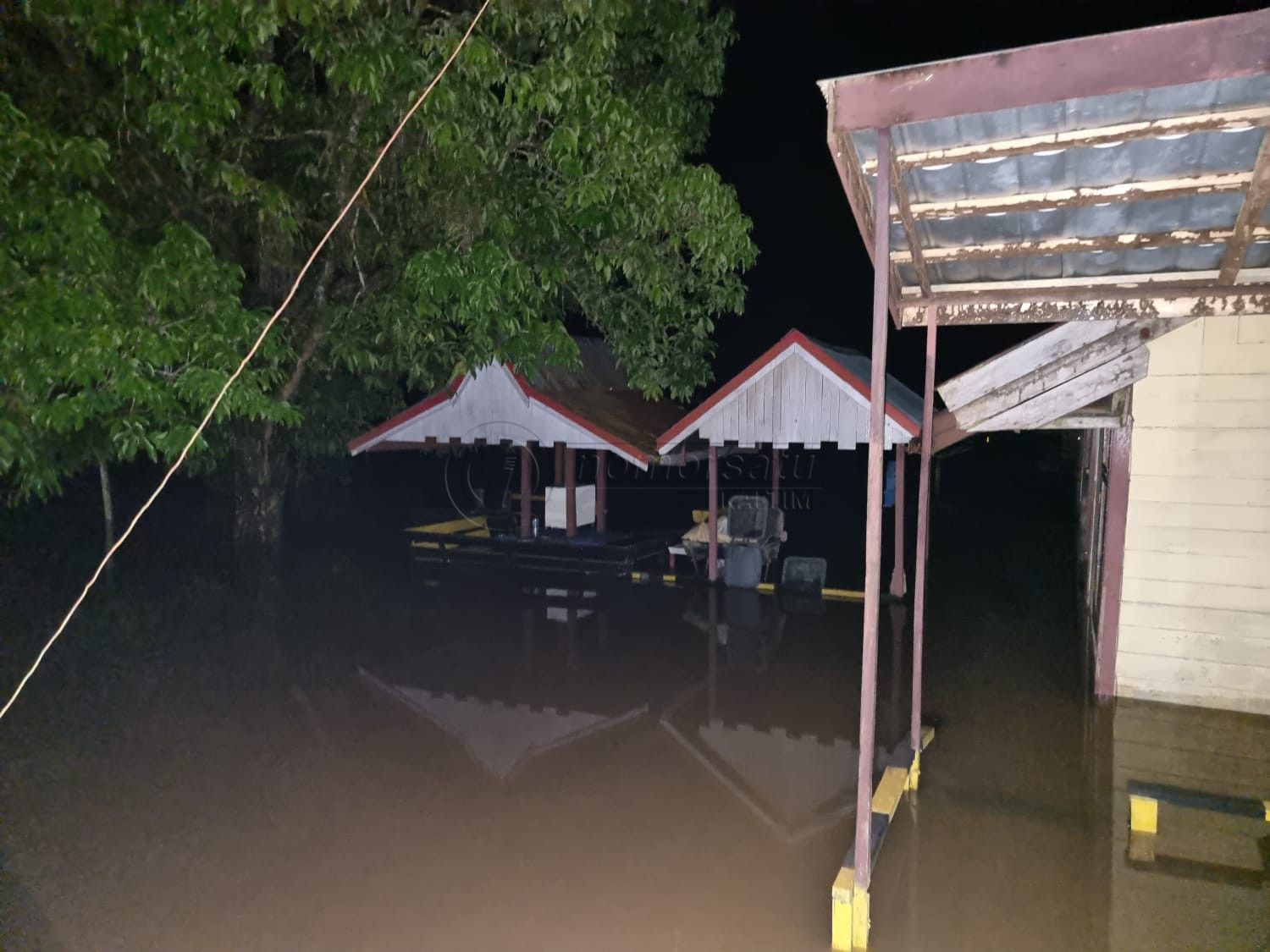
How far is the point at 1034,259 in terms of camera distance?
5.64m

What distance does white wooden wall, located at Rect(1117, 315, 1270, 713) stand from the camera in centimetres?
755

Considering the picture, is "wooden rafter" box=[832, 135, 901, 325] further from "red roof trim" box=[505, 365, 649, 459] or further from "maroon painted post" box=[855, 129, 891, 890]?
"red roof trim" box=[505, 365, 649, 459]

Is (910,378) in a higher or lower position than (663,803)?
higher

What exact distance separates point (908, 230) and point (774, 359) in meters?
7.97

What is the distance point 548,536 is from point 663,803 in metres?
9.92

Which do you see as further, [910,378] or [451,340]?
[910,378]

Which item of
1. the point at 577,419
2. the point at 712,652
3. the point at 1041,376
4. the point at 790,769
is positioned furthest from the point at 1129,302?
the point at 577,419

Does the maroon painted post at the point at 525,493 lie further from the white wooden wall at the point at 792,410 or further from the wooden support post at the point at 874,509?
the wooden support post at the point at 874,509

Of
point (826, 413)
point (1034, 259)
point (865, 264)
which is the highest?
point (865, 264)

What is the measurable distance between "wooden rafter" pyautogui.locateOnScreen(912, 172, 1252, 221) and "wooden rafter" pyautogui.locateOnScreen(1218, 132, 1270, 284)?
0.37 feet

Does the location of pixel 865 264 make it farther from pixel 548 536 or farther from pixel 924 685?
pixel 924 685

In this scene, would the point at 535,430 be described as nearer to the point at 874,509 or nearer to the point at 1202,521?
the point at 1202,521

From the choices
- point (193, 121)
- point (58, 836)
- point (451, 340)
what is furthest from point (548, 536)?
point (58, 836)

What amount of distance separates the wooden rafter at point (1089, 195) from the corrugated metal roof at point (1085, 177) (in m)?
0.02
